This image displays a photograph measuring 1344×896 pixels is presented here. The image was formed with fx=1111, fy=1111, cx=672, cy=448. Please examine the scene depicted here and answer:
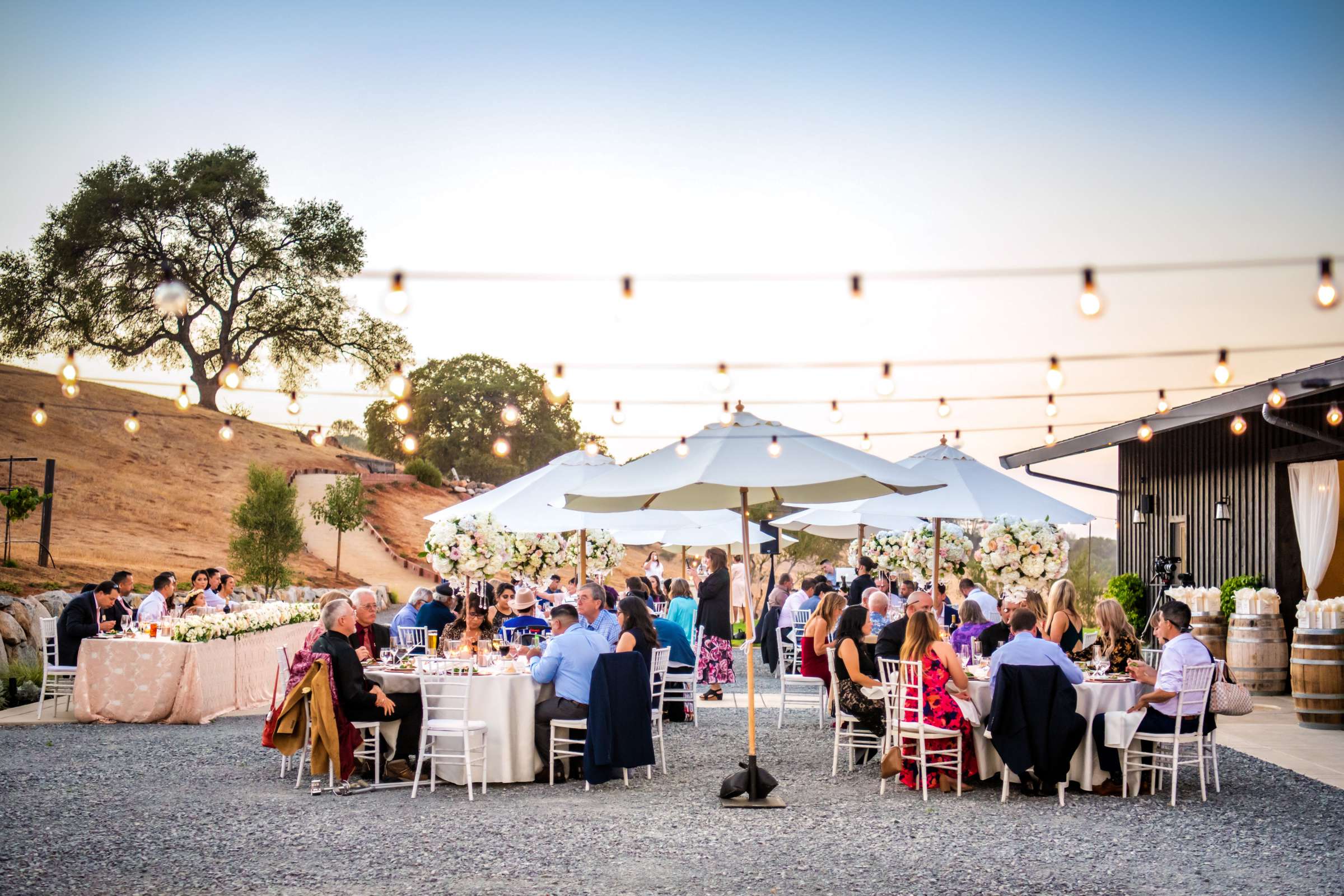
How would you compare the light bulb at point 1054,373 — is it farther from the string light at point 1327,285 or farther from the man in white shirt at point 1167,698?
the string light at point 1327,285

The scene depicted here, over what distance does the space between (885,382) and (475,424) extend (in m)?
47.2

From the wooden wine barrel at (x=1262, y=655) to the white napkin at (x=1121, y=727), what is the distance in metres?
5.78

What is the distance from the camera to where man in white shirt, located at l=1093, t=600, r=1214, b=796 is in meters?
7.00

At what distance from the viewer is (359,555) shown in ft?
129

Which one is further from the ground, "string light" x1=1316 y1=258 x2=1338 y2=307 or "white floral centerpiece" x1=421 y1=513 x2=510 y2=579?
"string light" x1=1316 y1=258 x2=1338 y2=307

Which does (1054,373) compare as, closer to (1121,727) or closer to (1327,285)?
(1327,285)

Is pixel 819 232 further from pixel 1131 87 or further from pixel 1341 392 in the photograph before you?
pixel 1341 392

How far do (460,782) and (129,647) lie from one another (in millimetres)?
4703

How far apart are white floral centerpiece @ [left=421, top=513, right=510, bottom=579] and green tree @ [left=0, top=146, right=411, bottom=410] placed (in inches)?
1312

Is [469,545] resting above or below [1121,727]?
above

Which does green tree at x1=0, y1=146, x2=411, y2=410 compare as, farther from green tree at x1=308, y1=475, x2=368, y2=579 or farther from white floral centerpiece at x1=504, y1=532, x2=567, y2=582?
white floral centerpiece at x1=504, y1=532, x2=567, y2=582

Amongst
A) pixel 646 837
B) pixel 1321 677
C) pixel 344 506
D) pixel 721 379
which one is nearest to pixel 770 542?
pixel 721 379

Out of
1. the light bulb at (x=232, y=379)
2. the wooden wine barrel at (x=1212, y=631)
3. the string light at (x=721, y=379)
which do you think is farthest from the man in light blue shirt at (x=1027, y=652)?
the light bulb at (x=232, y=379)

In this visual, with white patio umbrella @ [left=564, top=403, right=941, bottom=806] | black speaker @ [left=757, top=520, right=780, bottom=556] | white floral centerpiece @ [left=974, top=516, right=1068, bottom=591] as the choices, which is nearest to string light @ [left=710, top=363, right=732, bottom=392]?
white patio umbrella @ [left=564, top=403, right=941, bottom=806]
